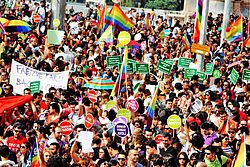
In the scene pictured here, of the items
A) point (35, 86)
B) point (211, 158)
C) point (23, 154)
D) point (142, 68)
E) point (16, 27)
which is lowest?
point (23, 154)

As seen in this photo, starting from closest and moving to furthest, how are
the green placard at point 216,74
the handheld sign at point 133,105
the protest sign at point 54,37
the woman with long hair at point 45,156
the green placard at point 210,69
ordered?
the woman with long hair at point 45,156
the handheld sign at point 133,105
the green placard at point 216,74
the green placard at point 210,69
the protest sign at point 54,37

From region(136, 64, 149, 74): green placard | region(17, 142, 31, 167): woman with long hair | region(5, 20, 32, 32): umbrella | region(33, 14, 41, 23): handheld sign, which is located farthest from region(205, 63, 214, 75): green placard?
region(33, 14, 41, 23): handheld sign

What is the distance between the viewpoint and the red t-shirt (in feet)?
32.5

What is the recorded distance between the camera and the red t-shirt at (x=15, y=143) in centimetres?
991

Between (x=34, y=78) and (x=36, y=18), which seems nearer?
(x=34, y=78)

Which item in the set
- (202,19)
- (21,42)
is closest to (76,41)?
(21,42)

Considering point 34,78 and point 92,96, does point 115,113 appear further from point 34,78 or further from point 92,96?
point 34,78

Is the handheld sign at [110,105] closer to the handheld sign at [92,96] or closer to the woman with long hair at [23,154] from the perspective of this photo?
the handheld sign at [92,96]

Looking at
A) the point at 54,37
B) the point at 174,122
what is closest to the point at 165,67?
the point at 54,37

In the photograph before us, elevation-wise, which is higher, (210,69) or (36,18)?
(36,18)

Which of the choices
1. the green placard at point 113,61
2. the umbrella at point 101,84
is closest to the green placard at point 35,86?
the umbrella at point 101,84

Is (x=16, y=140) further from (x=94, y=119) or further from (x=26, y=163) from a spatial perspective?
(x=94, y=119)

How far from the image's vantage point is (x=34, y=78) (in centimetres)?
1340

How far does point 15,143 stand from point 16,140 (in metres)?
0.07
